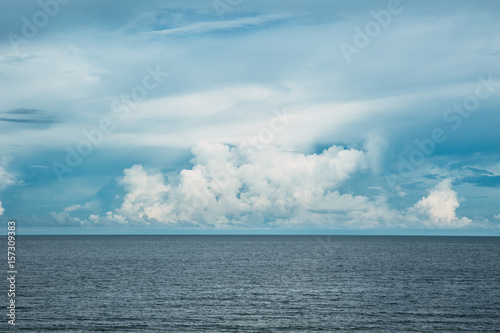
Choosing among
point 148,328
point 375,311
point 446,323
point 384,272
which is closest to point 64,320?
point 148,328

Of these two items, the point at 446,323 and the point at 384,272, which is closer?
the point at 446,323

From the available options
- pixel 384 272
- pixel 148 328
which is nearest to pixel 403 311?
pixel 148 328

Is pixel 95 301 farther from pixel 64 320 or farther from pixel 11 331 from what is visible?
pixel 11 331

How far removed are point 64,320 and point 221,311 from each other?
61.2ft

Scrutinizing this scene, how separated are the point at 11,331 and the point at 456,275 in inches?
3501

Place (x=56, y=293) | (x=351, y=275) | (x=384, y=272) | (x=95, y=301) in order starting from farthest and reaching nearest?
(x=384, y=272), (x=351, y=275), (x=56, y=293), (x=95, y=301)

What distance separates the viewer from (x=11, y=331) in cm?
4938

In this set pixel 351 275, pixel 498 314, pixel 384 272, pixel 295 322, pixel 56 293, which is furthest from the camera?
pixel 384 272

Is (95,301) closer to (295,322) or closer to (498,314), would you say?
(295,322)

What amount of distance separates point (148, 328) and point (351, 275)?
198ft

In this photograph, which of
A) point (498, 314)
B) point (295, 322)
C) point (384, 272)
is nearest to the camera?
point (295, 322)

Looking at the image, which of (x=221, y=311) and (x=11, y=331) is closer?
(x=11, y=331)

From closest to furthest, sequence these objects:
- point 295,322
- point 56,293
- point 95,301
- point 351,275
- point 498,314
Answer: point 295,322 → point 498,314 → point 95,301 → point 56,293 → point 351,275

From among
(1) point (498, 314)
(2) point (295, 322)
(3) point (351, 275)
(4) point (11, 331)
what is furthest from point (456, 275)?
(4) point (11, 331)
